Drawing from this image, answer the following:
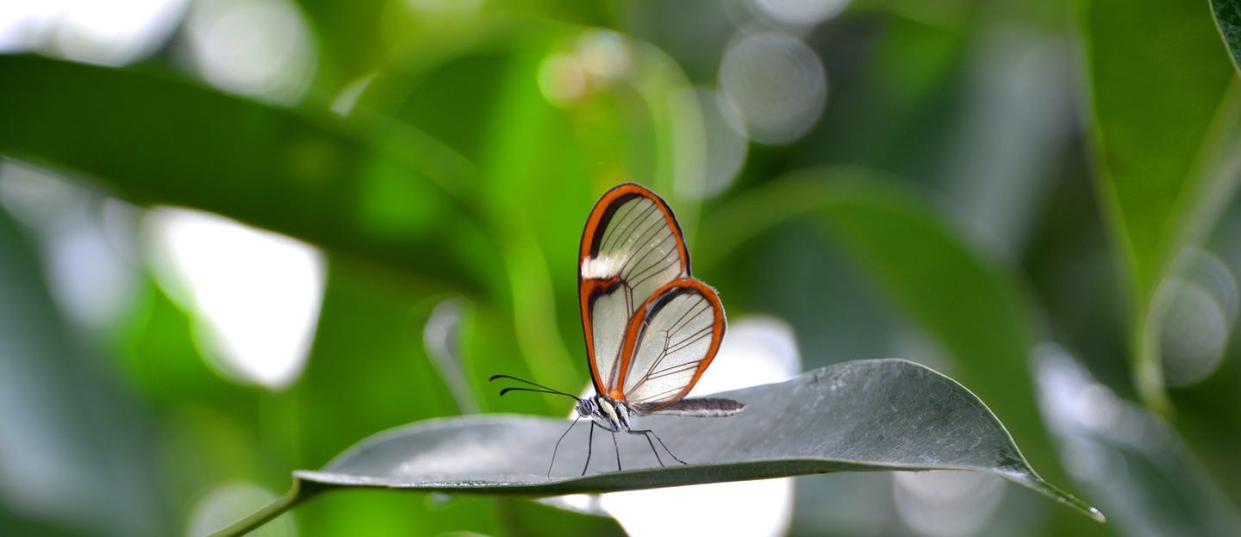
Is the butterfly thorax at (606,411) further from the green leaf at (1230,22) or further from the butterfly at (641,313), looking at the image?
the green leaf at (1230,22)

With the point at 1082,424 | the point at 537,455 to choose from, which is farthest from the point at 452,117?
the point at 1082,424

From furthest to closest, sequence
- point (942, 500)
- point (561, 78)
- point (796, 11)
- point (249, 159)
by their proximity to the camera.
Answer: point (796, 11)
point (942, 500)
point (561, 78)
point (249, 159)

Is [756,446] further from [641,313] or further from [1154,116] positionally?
[1154,116]

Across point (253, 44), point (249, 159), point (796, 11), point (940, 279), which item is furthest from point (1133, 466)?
point (253, 44)

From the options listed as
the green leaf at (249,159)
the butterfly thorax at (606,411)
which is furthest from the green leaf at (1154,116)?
the green leaf at (249,159)

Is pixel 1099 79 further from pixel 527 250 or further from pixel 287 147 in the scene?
pixel 287 147
